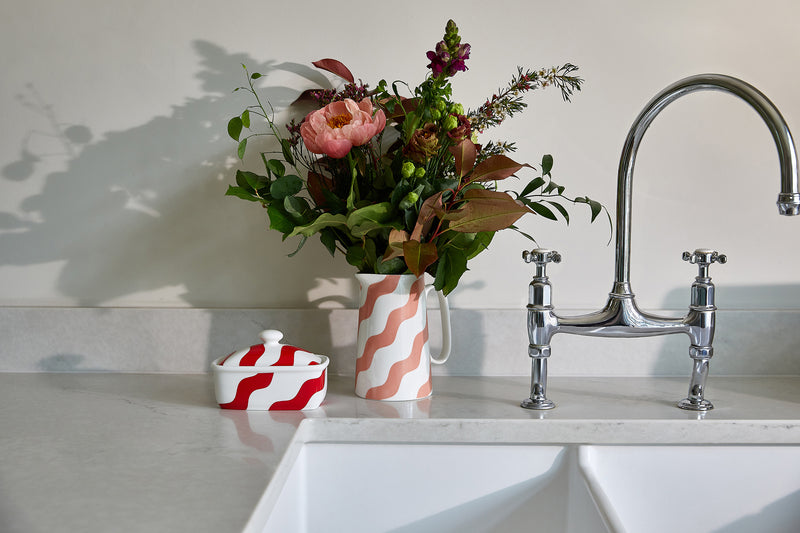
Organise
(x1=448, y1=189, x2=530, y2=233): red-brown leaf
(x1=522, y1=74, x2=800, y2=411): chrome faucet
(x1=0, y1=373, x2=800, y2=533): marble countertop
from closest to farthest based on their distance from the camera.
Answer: (x1=0, y1=373, x2=800, y2=533): marble countertop < (x1=448, y1=189, x2=530, y2=233): red-brown leaf < (x1=522, y1=74, x2=800, y2=411): chrome faucet

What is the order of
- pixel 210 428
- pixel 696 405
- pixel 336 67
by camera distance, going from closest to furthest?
pixel 210 428, pixel 696 405, pixel 336 67

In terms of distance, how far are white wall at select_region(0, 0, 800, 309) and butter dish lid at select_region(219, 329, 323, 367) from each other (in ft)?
0.76

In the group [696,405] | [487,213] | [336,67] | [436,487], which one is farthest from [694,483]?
[336,67]

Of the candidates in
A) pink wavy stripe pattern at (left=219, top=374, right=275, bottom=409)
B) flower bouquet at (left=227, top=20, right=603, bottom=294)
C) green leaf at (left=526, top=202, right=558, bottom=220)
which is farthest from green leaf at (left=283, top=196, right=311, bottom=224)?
green leaf at (left=526, top=202, right=558, bottom=220)

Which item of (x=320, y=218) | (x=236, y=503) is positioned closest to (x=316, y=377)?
(x=320, y=218)

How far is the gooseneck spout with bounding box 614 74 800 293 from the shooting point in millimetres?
840

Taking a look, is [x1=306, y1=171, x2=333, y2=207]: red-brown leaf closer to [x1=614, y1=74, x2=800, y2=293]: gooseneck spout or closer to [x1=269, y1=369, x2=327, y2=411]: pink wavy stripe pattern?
[x1=269, y1=369, x2=327, y2=411]: pink wavy stripe pattern

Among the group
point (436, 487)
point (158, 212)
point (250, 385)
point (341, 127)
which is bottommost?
point (436, 487)

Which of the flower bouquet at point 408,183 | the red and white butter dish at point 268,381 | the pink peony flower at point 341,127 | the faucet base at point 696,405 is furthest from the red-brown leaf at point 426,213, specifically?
the faucet base at point 696,405

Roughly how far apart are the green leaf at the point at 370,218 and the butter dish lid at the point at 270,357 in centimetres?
18

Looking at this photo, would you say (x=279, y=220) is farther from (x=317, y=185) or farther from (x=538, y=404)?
(x=538, y=404)

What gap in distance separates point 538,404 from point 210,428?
1.40 feet

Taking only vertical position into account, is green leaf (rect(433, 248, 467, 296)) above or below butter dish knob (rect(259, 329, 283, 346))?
above

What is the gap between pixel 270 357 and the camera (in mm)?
891
